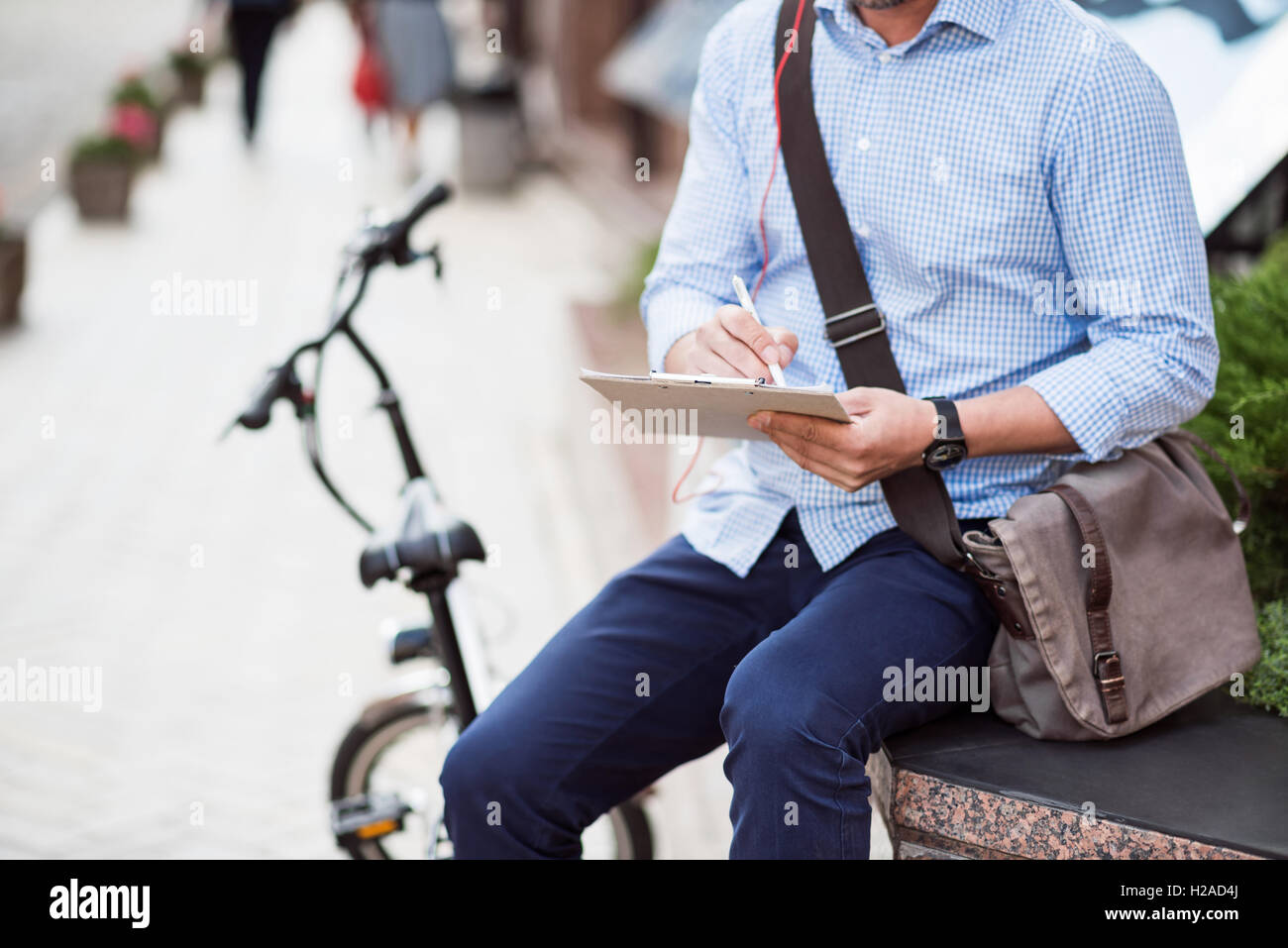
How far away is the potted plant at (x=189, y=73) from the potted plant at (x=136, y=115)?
420cm

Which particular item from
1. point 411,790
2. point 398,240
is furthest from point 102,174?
point 398,240

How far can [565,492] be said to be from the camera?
20.8 ft

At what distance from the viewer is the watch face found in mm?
2045

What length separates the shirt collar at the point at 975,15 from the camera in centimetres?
211

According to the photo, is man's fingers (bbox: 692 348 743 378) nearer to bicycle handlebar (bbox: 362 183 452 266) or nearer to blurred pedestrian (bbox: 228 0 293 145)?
bicycle handlebar (bbox: 362 183 452 266)

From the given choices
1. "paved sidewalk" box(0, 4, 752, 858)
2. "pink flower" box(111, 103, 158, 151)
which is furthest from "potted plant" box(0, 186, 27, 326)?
"pink flower" box(111, 103, 158, 151)

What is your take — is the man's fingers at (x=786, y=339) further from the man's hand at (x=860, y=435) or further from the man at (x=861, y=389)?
the man's hand at (x=860, y=435)

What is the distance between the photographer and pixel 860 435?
6.46 feet

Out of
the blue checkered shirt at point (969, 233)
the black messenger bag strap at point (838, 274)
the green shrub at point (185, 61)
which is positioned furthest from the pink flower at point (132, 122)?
the black messenger bag strap at point (838, 274)

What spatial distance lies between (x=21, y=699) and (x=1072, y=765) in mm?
3682

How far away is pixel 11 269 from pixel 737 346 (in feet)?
24.1

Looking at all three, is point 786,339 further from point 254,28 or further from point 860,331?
point 254,28

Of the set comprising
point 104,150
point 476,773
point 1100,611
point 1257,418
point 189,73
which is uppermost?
point 189,73

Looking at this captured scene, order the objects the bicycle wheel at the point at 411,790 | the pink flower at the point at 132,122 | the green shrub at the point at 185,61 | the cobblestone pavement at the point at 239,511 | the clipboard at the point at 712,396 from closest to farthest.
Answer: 1. the clipboard at the point at 712,396
2. the bicycle wheel at the point at 411,790
3. the cobblestone pavement at the point at 239,511
4. the pink flower at the point at 132,122
5. the green shrub at the point at 185,61
